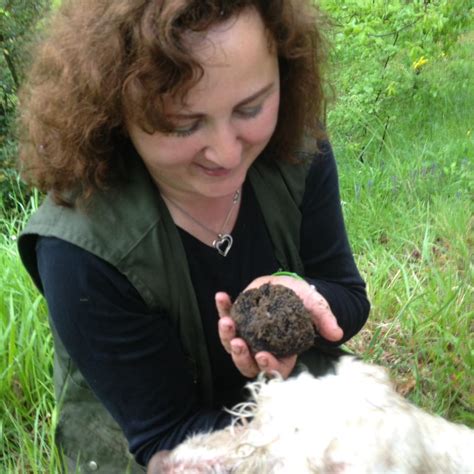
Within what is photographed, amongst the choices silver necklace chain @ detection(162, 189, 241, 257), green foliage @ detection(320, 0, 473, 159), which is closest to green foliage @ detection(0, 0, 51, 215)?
green foliage @ detection(320, 0, 473, 159)

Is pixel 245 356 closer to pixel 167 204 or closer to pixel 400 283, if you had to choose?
pixel 167 204

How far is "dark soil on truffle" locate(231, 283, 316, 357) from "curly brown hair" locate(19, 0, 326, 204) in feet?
1.77

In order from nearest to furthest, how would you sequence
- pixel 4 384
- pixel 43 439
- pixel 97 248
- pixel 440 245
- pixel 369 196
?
pixel 97 248, pixel 43 439, pixel 4 384, pixel 440 245, pixel 369 196

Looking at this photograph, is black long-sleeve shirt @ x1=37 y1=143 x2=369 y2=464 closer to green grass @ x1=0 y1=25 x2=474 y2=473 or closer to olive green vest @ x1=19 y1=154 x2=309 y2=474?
olive green vest @ x1=19 y1=154 x2=309 y2=474

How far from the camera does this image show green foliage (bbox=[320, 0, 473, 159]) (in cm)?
460

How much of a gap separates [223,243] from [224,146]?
0.50m

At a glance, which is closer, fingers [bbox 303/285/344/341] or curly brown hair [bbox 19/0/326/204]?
curly brown hair [bbox 19/0/326/204]

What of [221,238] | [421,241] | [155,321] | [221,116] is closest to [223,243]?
[221,238]

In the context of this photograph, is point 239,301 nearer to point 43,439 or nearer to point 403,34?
point 43,439

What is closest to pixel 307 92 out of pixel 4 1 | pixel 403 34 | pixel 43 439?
Result: pixel 43 439

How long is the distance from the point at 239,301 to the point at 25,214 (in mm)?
2481

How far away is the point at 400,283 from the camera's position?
356cm

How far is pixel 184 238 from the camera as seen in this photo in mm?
2111

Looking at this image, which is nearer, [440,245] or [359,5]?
[440,245]
